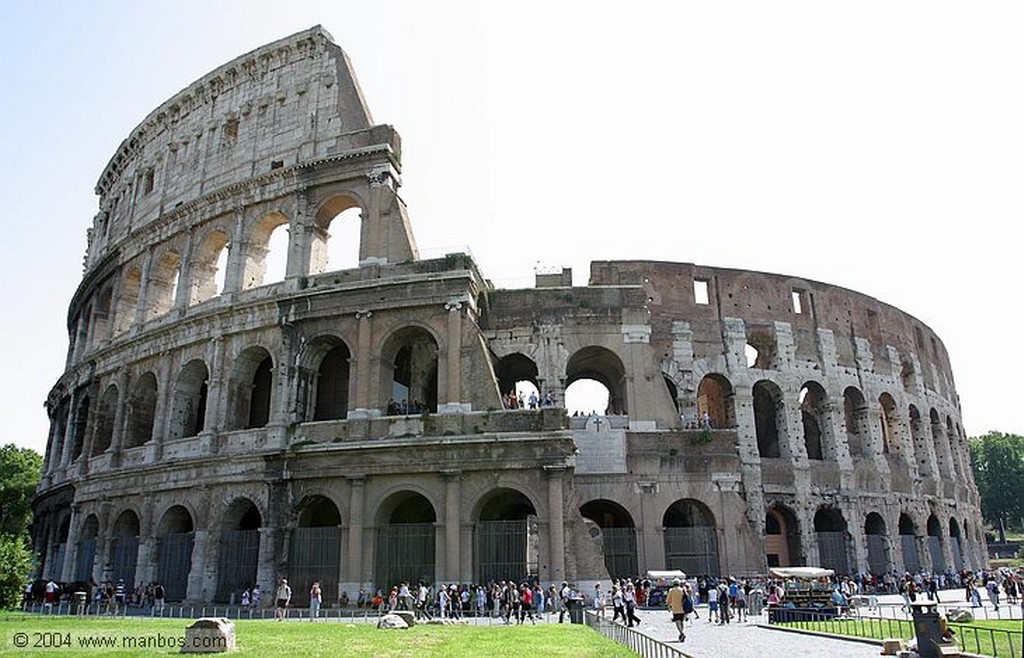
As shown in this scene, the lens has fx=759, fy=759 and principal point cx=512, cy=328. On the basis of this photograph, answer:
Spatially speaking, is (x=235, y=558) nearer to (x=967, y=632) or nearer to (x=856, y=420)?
(x=967, y=632)

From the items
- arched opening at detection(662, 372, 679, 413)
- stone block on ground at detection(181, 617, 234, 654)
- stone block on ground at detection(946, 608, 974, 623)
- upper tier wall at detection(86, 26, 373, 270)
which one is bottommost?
stone block on ground at detection(946, 608, 974, 623)

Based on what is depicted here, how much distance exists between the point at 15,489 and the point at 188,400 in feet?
98.7

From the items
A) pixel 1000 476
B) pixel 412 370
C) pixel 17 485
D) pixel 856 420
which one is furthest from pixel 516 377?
pixel 1000 476

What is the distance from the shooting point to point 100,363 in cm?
2627

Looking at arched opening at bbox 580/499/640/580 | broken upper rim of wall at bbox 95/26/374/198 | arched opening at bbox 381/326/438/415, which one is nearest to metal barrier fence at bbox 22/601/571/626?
arched opening at bbox 580/499/640/580

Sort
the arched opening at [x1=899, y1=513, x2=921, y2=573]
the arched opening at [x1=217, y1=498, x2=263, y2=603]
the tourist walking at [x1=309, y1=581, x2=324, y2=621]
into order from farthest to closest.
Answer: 1. the arched opening at [x1=899, y1=513, x2=921, y2=573]
2. the arched opening at [x1=217, y1=498, x2=263, y2=603]
3. the tourist walking at [x1=309, y1=581, x2=324, y2=621]

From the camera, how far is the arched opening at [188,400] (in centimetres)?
2285

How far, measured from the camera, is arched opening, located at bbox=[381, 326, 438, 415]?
69.2ft

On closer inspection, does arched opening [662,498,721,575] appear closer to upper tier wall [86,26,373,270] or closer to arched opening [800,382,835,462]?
arched opening [800,382,835,462]

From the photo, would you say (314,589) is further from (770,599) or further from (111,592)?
(770,599)

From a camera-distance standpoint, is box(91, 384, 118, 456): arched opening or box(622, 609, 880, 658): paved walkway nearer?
box(622, 609, 880, 658): paved walkway

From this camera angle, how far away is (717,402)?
28.0 metres

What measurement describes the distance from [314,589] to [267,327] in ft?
25.8

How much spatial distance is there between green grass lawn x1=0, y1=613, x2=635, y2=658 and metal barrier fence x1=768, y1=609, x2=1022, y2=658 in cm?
415
